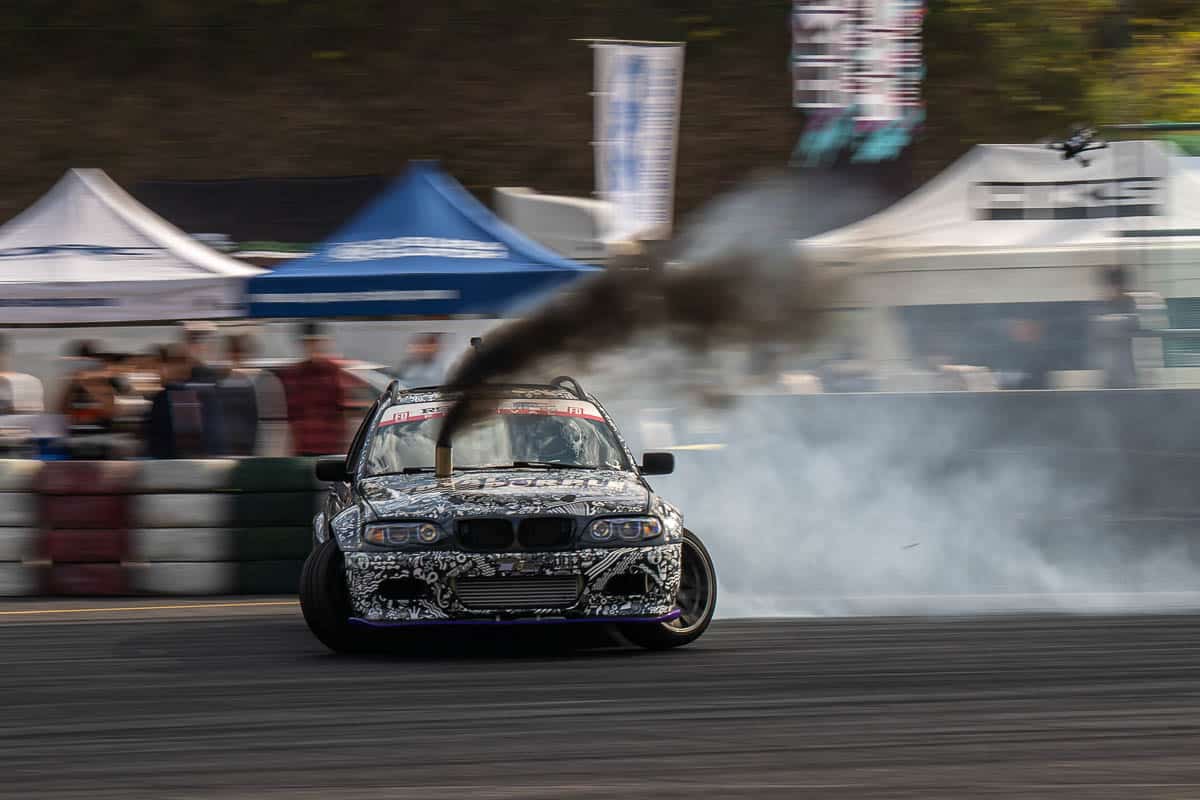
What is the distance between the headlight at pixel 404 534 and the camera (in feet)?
26.2

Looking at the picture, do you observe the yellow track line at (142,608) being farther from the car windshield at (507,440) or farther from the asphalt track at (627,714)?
the car windshield at (507,440)

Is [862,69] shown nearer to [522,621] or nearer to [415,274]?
[415,274]

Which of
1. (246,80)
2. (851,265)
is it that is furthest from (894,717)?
(246,80)

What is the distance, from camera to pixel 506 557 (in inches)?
314

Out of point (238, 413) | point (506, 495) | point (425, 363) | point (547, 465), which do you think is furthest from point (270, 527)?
point (506, 495)

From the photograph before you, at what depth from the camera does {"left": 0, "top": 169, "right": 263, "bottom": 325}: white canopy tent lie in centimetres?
1351

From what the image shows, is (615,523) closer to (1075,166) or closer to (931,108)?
(1075,166)

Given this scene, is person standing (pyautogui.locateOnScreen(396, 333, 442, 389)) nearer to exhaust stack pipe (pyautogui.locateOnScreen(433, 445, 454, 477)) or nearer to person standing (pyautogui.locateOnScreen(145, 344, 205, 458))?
person standing (pyautogui.locateOnScreen(145, 344, 205, 458))

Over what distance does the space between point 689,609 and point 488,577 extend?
1.17 metres

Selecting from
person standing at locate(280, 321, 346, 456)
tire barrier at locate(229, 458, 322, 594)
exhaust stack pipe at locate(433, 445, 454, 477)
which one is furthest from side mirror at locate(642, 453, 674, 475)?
Result: person standing at locate(280, 321, 346, 456)

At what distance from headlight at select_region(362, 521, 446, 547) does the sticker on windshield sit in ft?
4.17

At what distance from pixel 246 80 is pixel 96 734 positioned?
2232 cm

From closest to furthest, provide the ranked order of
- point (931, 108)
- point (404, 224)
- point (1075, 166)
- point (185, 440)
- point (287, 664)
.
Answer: point (287, 664)
point (185, 440)
point (404, 224)
point (1075, 166)
point (931, 108)

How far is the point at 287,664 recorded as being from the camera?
8.06 metres
